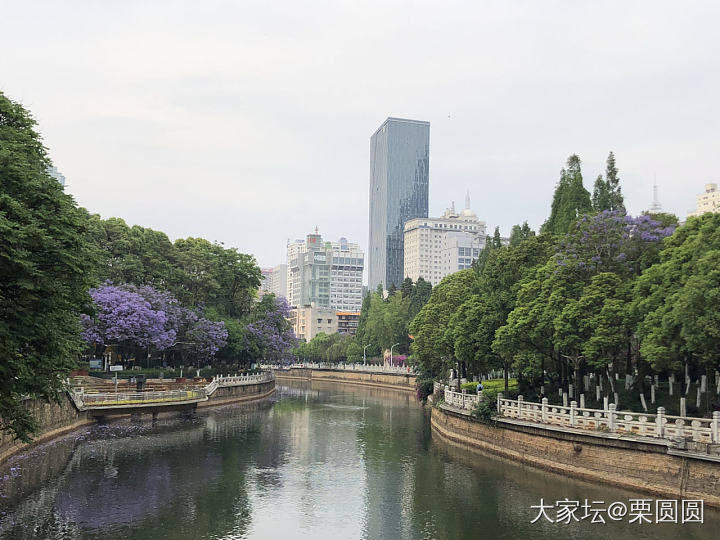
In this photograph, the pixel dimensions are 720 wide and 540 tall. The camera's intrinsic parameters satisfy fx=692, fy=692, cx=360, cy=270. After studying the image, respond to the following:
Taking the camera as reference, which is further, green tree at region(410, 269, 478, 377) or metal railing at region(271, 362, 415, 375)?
metal railing at region(271, 362, 415, 375)

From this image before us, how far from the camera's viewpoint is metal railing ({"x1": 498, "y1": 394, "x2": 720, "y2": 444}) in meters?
27.6

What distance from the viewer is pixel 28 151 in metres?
26.0

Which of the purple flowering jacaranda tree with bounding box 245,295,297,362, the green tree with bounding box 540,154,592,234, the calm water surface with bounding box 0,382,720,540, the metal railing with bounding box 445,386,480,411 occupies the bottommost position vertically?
the calm water surface with bounding box 0,382,720,540

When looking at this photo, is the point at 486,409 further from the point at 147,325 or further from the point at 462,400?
the point at 147,325

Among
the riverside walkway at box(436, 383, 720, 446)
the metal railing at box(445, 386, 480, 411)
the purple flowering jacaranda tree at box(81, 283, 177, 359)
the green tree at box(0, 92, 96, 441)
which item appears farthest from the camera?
the purple flowering jacaranda tree at box(81, 283, 177, 359)

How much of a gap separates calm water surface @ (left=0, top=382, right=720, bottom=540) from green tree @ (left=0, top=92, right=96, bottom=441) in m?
5.63

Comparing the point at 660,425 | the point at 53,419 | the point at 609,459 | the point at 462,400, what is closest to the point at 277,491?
the point at 609,459

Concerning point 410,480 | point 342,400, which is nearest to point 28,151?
point 410,480

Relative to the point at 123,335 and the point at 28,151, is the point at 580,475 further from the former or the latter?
the point at 123,335

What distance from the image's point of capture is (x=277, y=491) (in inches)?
1299

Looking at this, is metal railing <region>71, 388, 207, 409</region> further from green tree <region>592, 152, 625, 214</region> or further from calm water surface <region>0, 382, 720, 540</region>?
green tree <region>592, 152, 625, 214</region>

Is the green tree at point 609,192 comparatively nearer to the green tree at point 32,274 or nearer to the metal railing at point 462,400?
the metal railing at point 462,400

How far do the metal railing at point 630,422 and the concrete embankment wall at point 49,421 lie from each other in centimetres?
2503

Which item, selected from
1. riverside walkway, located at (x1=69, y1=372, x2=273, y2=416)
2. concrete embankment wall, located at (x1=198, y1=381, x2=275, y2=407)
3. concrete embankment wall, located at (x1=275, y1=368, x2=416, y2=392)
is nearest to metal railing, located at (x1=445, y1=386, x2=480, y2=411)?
riverside walkway, located at (x1=69, y1=372, x2=273, y2=416)
